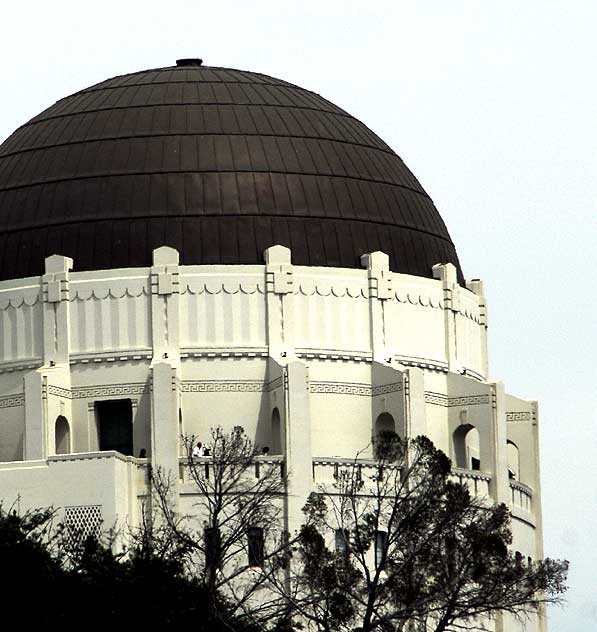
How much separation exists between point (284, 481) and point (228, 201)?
10.3 m

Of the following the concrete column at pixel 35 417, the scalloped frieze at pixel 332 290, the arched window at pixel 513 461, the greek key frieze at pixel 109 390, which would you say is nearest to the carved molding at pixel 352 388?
the scalloped frieze at pixel 332 290

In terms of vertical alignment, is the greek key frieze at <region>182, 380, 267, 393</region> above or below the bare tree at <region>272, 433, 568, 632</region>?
above

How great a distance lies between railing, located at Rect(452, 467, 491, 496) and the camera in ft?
292

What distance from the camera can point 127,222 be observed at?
9000cm

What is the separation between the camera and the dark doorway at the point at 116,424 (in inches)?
3511

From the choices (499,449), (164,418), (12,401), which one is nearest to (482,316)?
(499,449)

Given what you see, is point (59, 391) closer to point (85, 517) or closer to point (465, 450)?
point (85, 517)

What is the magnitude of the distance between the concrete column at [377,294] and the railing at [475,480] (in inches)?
174

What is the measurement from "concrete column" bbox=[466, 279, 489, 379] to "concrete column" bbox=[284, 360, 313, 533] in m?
10.9

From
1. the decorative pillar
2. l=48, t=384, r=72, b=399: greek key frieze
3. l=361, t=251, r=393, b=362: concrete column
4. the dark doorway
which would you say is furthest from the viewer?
l=361, t=251, r=393, b=362: concrete column

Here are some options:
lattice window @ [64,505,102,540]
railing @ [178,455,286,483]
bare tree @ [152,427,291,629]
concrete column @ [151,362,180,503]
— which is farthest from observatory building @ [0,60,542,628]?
lattice window @ [64,505,102,540]

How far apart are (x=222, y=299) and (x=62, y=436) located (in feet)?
21.1

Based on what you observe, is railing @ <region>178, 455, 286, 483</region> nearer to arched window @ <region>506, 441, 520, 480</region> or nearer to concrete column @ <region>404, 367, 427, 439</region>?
concrete column @ <region>404, 367, 427, 439</region>

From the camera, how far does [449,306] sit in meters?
93.3
